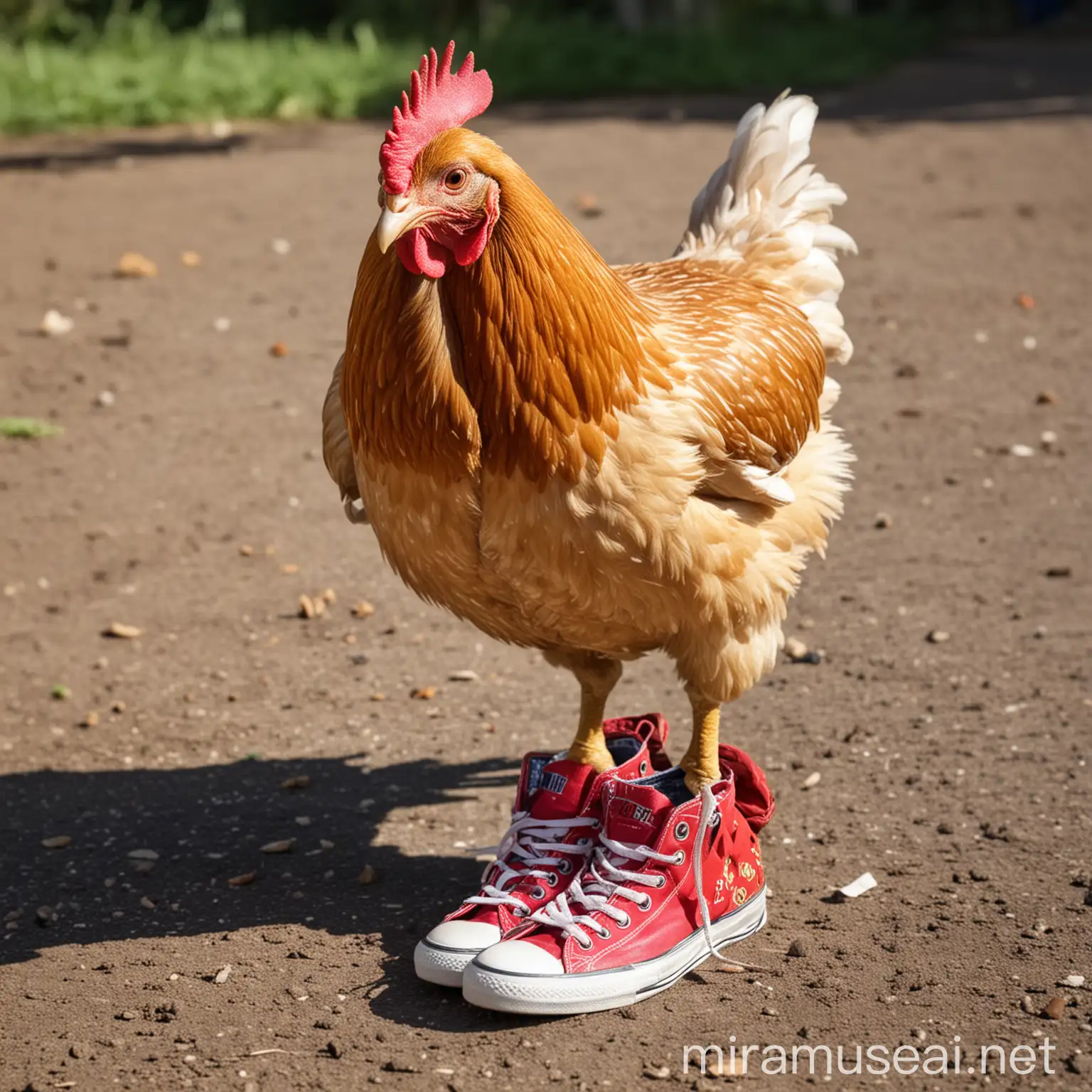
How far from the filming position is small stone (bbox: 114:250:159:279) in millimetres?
9062

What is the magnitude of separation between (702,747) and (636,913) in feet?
1.69

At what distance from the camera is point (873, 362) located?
7.84 metres

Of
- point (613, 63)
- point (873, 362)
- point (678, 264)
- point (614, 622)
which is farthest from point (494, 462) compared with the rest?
point (613, 63)

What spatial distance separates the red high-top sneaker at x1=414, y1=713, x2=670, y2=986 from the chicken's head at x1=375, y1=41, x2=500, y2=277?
4.47 feet

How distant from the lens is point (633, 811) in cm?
355

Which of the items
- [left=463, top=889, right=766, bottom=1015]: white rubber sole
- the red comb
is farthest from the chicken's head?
[left=463, top=889, right=766, bottom=1015]: white rubber sole

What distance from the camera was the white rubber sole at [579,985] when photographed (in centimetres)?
321

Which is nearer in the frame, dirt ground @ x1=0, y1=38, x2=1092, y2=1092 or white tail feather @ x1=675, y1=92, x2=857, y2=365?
dirt ground @ x1=0, y1=38, x2=1092, y2=1092

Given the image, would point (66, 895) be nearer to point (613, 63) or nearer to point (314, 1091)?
point (314, 1091)

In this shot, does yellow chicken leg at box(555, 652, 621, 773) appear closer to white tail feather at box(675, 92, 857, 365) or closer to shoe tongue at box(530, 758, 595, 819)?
shoe tongue at box(530, 758, 595, 819)

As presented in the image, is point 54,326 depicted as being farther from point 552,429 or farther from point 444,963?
point 444,963

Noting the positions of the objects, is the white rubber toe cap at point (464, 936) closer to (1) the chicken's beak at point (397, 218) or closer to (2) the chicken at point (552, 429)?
(2) the chicken at point (552, 429)

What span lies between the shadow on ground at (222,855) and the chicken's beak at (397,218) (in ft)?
5.81

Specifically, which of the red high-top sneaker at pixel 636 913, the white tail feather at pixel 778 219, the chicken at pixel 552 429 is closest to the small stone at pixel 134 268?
the white tail feather at pixel 778 219
